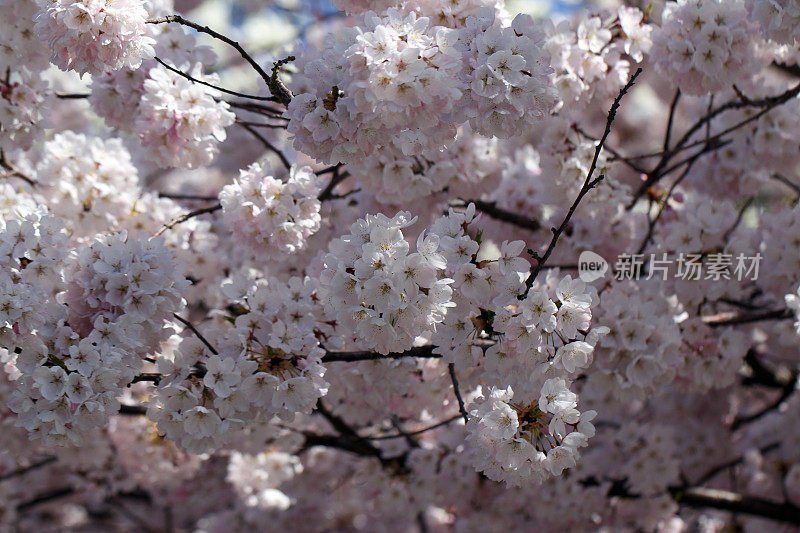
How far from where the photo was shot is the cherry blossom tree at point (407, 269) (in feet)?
7.66

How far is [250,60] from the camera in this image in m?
2.50

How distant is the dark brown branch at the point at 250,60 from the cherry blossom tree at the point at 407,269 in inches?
0.4

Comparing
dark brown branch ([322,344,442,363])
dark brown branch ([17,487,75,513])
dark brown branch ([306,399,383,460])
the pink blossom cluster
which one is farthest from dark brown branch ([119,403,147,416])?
dark brown branch ([17,487,75,513])

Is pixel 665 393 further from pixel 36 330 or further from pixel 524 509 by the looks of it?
pixel 36 330

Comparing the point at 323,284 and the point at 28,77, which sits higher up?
the point at 28,77

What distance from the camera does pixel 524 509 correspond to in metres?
4.25

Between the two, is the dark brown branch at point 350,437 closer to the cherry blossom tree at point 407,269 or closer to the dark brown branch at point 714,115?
the cherry blossom tree at point 407,269

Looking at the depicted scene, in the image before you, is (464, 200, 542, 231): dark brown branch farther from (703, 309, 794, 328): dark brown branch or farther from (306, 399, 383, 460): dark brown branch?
(306, 399, 383, 460): dark brown branch

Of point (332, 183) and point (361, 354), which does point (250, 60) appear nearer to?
point (332, 183)

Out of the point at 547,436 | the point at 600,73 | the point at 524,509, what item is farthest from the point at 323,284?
the point at 524,509

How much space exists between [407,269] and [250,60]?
97 centimetres

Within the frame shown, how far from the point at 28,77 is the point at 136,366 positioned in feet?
5.17

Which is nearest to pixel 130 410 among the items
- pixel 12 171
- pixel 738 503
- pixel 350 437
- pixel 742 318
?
pixel 350 437

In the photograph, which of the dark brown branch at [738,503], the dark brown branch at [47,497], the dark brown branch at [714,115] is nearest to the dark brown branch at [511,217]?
the dark brown branch at [714,115]
